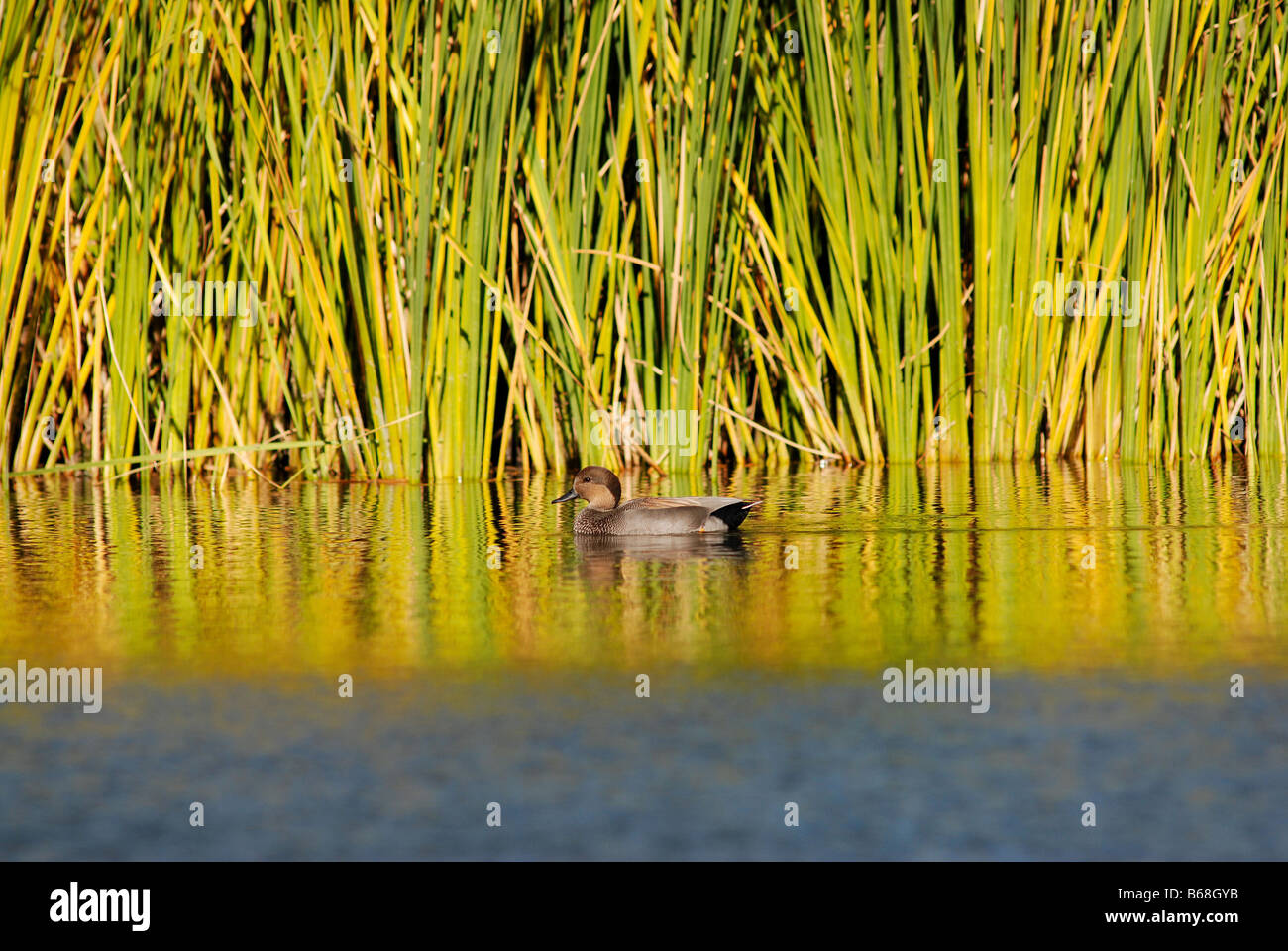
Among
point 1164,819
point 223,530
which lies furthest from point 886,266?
point 1164,819

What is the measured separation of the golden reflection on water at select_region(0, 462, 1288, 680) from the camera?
3.72 meters

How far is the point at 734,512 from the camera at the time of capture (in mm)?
5496

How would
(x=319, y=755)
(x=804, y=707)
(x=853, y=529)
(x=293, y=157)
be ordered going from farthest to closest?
(x=293, y=157), (x=853, y=529), (x=804, y=707), (x=319, y=755)

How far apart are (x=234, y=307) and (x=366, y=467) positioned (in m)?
0.94

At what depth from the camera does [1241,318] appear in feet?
27.5

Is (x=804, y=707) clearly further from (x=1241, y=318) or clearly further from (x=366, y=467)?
(x=1241, y=318)

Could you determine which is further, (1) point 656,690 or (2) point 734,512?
(2) point 734,512

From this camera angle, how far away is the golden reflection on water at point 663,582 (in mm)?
3719
